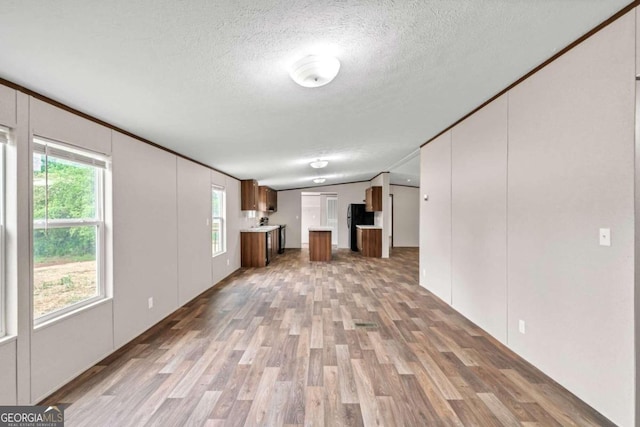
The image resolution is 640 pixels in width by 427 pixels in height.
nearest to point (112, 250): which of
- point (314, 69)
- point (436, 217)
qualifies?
point (314, 69)

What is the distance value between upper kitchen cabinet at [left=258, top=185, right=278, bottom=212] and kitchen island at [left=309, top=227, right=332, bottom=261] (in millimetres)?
Answer: 1665

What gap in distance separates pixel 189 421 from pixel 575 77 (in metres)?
3.46

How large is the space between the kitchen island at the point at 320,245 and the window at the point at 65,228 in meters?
5.59

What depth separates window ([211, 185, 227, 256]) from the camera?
5.52 metres

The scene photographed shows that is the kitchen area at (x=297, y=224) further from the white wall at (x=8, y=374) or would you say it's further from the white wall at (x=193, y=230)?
the white wall at (x=8, y=374)

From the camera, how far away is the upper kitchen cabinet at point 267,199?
8156 mm

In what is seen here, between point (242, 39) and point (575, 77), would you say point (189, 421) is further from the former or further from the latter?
point (575, 77)

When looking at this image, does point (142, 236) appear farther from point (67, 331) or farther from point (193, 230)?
point (193, 230)

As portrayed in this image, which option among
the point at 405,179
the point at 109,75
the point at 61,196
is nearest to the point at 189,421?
the point at 61,196

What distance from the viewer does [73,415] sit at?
6.06 feet

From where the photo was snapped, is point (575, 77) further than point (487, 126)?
No

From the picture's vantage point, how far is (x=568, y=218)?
2012 mm

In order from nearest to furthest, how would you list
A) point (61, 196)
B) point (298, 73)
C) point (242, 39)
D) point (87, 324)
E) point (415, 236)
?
point (242, 39), point (298, 73), point (61, 196), point (87, 324), point (415, 236)

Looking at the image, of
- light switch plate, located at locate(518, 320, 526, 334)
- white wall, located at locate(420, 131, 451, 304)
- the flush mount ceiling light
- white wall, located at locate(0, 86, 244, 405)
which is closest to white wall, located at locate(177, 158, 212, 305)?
white wall, located at locate(0, 86, 244, 405)
